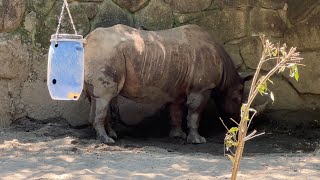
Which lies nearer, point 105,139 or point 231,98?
point 105,139

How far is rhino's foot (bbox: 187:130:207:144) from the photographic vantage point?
21.4 ft

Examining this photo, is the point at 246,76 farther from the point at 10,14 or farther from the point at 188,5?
the point at 10,14

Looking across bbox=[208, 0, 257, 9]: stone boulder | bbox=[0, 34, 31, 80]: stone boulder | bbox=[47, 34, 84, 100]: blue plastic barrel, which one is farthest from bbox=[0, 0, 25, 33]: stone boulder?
bbox=[47, 34, 84, 100]: blue plastic barrel

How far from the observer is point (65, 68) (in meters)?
3.82

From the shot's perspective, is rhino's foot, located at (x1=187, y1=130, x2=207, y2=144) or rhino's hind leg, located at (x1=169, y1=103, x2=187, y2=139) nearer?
rhino's foot, located at (x1=187, y1=130, x2=207, y2=144)

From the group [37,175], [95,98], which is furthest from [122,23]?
[37,175]

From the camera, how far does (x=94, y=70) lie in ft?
20.1

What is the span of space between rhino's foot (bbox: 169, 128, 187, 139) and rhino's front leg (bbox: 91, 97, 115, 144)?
951 millimetres

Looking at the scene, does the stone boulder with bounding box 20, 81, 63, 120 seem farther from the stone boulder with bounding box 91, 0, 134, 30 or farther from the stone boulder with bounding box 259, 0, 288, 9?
the stone boulder with bounding box 259, 0, 288, 9

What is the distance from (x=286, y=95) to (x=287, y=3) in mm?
1114

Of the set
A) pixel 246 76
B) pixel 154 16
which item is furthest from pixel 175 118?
pixel 154 16

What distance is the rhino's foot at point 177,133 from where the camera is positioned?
688 centimetres

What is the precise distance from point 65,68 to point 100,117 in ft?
8.05

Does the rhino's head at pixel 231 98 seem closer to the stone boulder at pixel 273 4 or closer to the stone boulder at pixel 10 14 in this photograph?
the stone boulder at pixel 273 4
